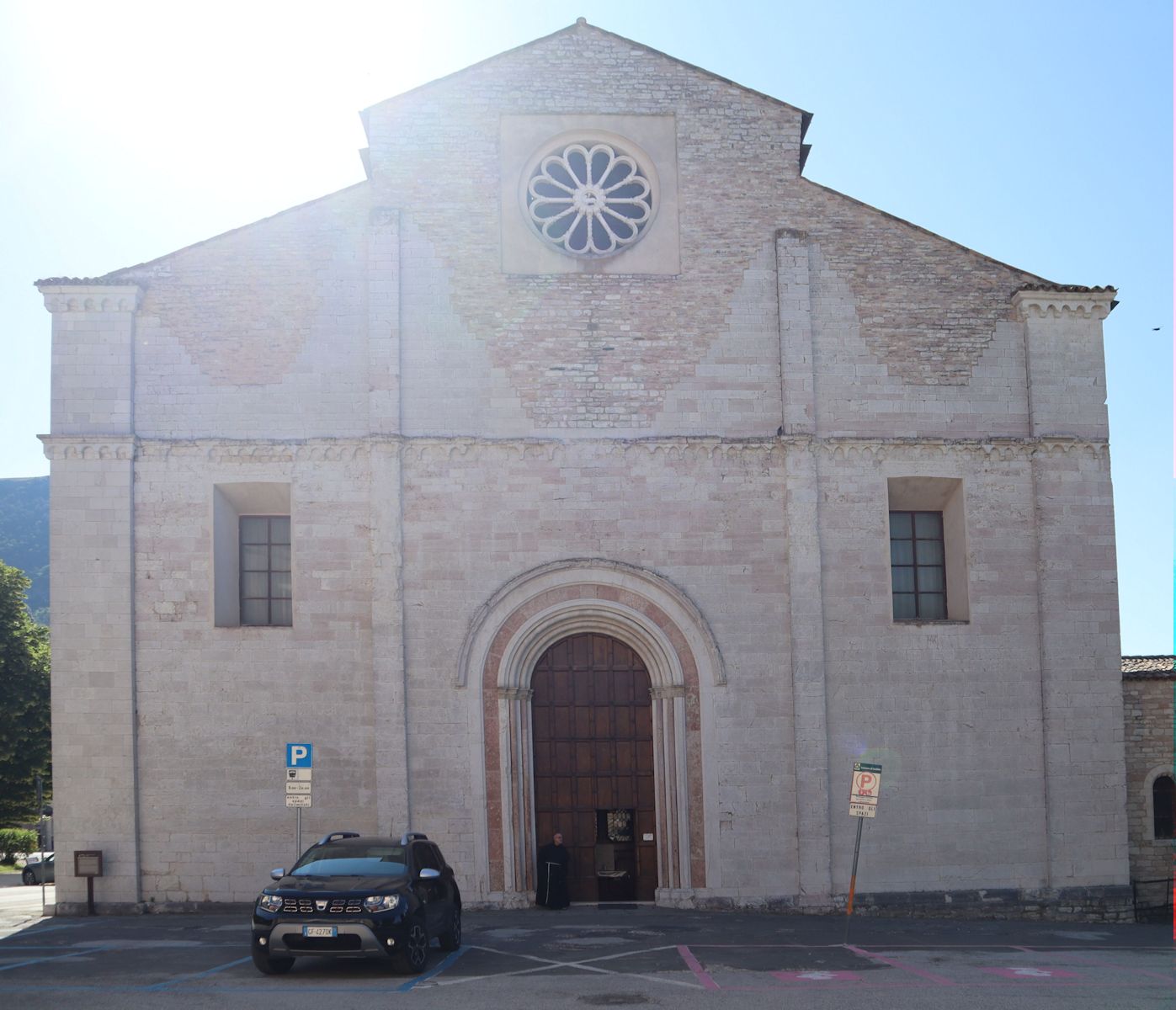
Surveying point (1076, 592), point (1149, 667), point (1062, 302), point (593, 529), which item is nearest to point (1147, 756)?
point (1149, 667)

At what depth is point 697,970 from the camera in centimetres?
1481

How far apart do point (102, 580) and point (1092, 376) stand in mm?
17430

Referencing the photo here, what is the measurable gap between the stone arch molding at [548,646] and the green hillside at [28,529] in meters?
134

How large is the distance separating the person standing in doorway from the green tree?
87.6 feet

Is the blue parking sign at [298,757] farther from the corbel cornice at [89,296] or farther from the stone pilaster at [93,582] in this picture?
the corbel cornice at [89,296]

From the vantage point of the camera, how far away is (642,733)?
22.2 metres

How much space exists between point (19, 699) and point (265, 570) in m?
23.5

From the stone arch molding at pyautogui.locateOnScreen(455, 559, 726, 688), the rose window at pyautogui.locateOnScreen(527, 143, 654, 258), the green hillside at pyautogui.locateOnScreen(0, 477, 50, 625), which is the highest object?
the green hillside at pyautogui.locateOnScreen(0, 477, 50, 625)

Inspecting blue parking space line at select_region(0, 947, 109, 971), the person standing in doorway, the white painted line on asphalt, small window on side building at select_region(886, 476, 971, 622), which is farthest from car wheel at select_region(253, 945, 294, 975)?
small window on side building at select_region(886, 476, 971, 622)

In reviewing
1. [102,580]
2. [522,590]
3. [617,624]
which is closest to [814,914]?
[617,624]

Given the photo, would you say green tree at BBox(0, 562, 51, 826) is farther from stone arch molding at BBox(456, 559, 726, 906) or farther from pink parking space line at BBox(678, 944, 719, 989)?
pink parking space line at BBox(678, 944, 719, 989)

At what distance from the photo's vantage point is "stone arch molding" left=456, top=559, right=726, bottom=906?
21.2m

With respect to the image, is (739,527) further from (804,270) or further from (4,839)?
(4,839)

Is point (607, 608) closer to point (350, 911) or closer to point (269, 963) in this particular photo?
point (350, 911)
